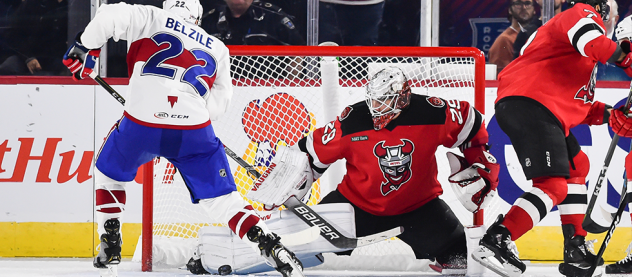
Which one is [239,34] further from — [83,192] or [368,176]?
[368,176]

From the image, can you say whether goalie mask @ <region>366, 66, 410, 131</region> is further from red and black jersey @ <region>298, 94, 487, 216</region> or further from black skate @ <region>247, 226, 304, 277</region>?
black skate @ <region>247, 226, 304, 277</region>

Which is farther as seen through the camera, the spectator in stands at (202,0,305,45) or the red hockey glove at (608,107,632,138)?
the spectator in stands at (202,0,305,45)

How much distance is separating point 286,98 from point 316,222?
0.87 m

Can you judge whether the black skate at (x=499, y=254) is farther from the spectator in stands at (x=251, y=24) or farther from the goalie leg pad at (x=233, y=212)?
the spectator in stands at (x=251, y=24)

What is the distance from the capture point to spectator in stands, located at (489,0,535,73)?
3.91 meters

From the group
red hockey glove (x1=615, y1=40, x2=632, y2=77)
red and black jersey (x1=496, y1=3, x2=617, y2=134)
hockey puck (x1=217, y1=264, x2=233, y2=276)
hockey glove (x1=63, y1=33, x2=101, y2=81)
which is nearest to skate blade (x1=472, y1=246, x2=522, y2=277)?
red and black jersey (x1=496, y1=3, x2=617, y2=134)

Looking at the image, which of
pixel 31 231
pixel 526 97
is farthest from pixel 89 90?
pixel 526 97

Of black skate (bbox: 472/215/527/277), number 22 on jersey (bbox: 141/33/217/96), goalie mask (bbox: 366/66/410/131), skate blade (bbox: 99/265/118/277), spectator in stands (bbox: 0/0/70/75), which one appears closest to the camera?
black skate (bbox: 472/215/527/277)

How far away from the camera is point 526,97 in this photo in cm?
229

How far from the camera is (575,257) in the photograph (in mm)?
2354

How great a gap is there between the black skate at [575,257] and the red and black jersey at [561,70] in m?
0.43

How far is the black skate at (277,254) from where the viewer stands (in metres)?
2.16

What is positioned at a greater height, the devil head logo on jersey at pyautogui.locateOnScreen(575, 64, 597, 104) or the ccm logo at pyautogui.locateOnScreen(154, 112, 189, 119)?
the devil head logo on jersey at pyautogui.locateOnScreen(575, 64, 597, 104)

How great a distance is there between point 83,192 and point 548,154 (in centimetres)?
238
